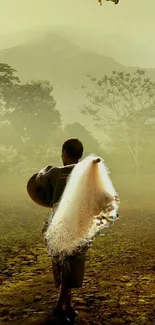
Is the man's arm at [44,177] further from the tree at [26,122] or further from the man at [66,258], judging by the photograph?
the tree at [26,122]

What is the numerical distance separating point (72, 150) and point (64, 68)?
16257 centimetres

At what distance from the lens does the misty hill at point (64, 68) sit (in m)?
141

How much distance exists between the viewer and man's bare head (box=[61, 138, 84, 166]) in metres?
3.32

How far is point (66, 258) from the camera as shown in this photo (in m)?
3.07

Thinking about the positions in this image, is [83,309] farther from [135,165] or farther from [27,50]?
[27,50]

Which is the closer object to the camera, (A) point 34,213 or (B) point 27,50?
(A) point 34,213

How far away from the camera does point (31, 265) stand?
226 inches

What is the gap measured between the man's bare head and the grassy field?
1604 mm

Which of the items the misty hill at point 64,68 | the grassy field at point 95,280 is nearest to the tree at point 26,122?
the grassy field at point 95,280

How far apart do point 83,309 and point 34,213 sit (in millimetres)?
9750

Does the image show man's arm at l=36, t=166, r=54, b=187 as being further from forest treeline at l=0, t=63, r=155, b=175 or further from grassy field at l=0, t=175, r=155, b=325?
forest treeline at l=0, t=63, r=155, b=175

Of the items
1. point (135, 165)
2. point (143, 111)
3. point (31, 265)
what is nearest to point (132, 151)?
point (135, 165)

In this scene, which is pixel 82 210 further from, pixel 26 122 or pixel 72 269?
pixel 26 122

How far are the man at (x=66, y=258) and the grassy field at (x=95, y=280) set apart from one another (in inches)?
8.5
